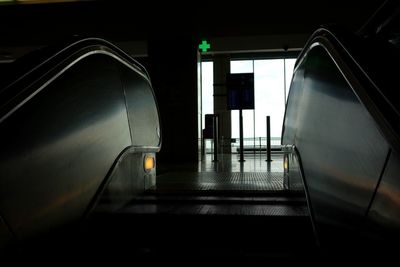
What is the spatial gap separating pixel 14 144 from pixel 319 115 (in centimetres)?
201

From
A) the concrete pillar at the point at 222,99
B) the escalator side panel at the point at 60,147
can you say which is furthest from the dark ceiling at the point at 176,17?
the concrete pillar at the point at 222,99

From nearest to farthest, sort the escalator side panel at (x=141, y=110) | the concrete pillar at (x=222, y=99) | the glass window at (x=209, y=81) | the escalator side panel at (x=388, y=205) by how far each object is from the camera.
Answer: the escalator side panel at (x=388, y=205), the escalator side panel at (x=141, y=110), the concrete pillar at (x=222, y=99), the glass window at (x=209, y=81)

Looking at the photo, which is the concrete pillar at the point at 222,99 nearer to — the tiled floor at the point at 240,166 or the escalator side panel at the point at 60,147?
the tiled floor at the point at 240,166

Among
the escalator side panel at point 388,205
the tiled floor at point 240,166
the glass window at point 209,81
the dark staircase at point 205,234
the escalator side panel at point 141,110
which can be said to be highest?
the glass window at point 209,81

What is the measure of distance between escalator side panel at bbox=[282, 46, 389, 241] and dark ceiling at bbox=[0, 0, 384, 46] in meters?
5.27

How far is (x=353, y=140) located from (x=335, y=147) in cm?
30

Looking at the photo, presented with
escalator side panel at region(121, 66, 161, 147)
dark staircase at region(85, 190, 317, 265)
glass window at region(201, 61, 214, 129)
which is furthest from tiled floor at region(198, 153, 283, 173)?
glass window at region(201, 61, 214, 129)

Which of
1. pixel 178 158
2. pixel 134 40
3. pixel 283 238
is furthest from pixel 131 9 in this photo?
pixel 283 238

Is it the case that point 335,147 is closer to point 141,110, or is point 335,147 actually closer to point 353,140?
point 353,140

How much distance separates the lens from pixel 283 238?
2.42 metres

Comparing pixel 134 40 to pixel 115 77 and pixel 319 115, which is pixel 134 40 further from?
pixel 319 115

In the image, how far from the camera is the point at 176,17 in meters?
8.28

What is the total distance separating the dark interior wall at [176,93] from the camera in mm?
9258

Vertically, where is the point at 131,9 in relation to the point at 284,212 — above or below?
above
